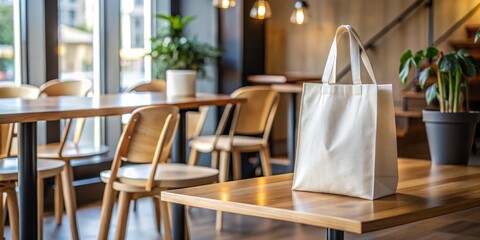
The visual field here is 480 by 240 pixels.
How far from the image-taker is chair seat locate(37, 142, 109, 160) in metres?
4.43

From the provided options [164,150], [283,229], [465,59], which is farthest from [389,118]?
[283,229]

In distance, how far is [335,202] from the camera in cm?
198

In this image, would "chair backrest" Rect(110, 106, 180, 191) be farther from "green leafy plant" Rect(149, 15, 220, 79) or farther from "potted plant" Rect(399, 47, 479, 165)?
"green leafy plant" Rect(149, 15, 220, 79)

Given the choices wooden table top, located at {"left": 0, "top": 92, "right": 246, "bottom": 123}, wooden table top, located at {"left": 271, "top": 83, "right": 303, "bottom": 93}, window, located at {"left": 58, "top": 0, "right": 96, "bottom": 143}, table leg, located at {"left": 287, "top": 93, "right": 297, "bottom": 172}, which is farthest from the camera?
A: table leg, located at {"left": 287, "top": 93, "right": 297, "bottom": 172}

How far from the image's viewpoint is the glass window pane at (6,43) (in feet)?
17.5

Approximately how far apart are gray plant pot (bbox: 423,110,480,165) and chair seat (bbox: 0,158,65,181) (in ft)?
6.08

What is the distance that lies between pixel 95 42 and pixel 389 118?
428 cm

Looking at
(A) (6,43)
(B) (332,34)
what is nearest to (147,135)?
(A) (6,43)

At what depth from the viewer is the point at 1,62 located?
210 inches

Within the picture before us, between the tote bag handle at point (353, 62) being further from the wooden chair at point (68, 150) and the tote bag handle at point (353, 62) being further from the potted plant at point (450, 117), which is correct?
the wooden chair at point (68, 150)

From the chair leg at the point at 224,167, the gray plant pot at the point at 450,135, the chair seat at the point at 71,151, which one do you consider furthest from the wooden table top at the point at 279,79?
the gray plant pot at the point at 450,135

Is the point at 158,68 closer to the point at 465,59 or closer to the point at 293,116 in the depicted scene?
the point at 293,116

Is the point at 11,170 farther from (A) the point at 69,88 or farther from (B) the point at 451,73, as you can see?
(B) the point at 451,73

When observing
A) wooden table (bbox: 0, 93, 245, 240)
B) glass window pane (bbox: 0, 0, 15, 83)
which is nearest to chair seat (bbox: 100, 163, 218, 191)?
wooden table (bbox: 0, 93, 245, 240)
